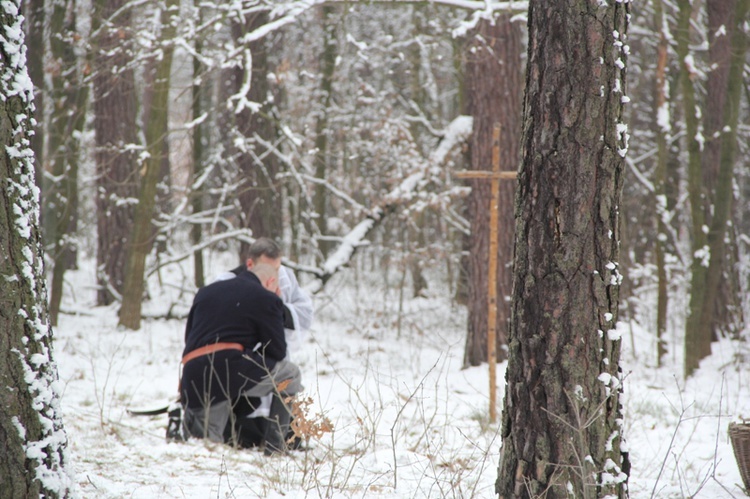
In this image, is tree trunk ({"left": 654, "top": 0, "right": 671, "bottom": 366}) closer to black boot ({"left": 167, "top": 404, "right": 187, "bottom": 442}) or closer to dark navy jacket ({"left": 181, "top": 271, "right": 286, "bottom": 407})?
dark navy jacket ({"left": 181, "top": 271, "right": 286, "bottom": 407})

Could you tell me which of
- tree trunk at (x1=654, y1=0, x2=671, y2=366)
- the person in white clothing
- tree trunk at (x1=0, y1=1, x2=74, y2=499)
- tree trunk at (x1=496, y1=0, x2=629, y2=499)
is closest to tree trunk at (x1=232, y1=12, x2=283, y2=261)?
the person in white clothing

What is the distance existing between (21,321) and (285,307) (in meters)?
2.88

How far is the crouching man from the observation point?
4.80 metres

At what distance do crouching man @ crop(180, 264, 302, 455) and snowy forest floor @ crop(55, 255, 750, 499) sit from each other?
0.30 meters

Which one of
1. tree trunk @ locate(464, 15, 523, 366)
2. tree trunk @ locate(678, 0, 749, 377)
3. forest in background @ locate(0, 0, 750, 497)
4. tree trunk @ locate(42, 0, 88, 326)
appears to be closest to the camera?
forest in background @ locate(0, 0, 750, 497)

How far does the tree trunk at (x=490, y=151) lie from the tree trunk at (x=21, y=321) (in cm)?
600

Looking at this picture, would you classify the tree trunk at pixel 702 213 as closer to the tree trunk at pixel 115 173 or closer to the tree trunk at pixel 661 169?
the tree trunk at pixel 661 169

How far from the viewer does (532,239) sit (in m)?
2.77

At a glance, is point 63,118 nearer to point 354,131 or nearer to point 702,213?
point 354,131

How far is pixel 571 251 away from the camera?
2703 millimetres

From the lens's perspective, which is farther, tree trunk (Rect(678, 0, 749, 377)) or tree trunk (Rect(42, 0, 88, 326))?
tree trunk (Rect(42, 0, 88, 326))

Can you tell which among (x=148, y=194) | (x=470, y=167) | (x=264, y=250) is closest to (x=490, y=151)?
(x=470, y=167)

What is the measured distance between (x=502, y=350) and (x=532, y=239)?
5.87 meters

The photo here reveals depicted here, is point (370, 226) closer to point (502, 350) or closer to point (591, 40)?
point (502, 350)
